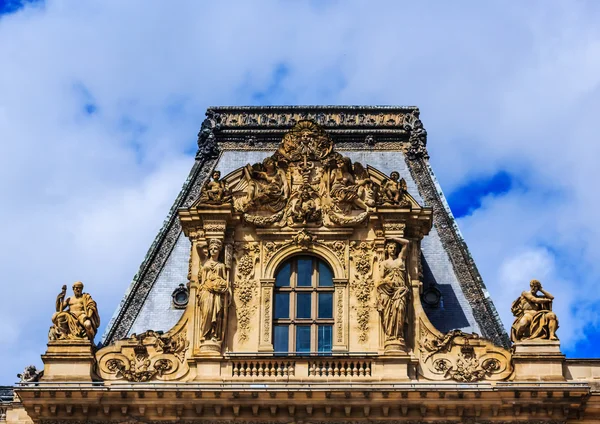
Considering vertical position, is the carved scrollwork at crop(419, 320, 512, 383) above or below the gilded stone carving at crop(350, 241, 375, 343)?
below

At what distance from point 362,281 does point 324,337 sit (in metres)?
1.51

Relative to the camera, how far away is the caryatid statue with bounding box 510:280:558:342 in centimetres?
3347

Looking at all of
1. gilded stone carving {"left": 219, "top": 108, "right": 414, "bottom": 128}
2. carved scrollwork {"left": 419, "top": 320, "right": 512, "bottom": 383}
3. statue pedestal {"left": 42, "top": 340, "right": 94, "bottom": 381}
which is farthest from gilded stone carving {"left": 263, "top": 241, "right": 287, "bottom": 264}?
gilded stone carving {"left": 219, "top": 108, "right": 414, "bottom": 128}

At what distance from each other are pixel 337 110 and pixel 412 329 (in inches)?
317

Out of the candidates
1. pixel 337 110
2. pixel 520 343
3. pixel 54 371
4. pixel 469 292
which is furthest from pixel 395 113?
pixel 54 371

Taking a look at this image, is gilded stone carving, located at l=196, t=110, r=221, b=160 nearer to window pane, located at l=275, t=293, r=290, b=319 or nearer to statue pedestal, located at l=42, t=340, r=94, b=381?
window pane, located at l=275, t=293, r=290, b=319

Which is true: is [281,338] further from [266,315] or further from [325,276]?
[325,276]

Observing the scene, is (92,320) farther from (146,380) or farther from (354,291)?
(354,291)

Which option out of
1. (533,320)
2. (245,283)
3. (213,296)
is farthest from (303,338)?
(533,320)

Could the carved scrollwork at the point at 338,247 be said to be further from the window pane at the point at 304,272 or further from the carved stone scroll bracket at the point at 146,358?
the carved stone scroll bracket at the point at 146,358

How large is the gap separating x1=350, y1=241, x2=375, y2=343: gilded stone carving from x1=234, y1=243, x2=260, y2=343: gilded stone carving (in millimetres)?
Result: 2175

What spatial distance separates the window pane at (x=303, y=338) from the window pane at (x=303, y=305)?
29cm

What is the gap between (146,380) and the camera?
33656mm

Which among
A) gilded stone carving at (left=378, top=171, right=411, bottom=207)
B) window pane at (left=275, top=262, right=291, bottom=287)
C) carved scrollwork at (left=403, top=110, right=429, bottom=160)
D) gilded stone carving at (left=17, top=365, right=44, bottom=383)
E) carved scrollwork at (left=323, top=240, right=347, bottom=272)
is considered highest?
carved scrollwork at (left=403, top=110, right=429, bottom=160)
